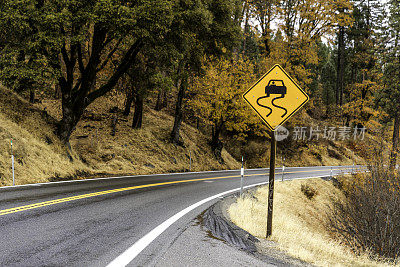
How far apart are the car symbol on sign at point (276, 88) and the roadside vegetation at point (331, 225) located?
267 cm

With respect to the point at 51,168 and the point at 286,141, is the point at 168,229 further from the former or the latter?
the point at 286,141

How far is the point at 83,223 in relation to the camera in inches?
202

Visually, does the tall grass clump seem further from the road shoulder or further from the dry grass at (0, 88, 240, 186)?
the dry grass at (0, 88, 240, 186)

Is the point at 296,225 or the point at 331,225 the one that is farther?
the point at 331,225

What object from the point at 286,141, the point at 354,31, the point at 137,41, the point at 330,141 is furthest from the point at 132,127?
the point at 354,31

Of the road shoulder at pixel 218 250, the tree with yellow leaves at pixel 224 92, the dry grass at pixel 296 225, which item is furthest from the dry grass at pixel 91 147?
the road shoulder at pixel 218 250

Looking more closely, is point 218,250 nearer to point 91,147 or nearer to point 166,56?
point 166,56

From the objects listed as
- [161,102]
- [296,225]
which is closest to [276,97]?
[296,225]

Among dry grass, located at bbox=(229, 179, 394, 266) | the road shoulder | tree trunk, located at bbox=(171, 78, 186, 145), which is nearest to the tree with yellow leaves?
tree trunk, located at bbox=(171, 78, 186, 145)

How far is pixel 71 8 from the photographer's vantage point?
10578 millimetres

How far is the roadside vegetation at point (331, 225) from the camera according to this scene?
16.2ft

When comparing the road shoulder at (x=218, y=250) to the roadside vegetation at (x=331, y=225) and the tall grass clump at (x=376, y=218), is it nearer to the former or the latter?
the roadside vegetation at (x=331, y=225)

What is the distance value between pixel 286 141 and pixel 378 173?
→ 20694 mm

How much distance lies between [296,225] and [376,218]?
10.4 feet
